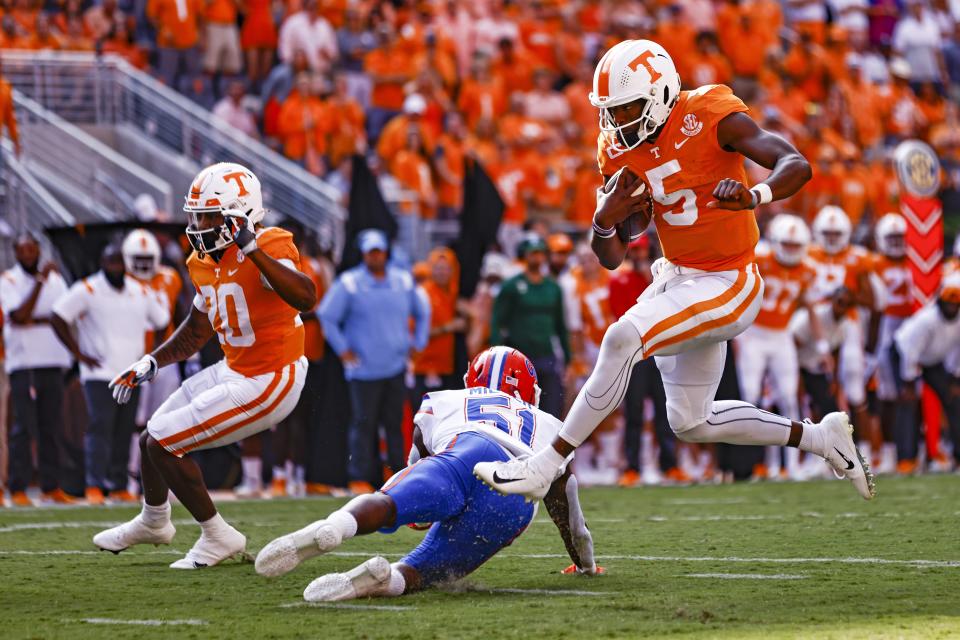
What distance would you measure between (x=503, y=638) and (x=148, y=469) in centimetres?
286

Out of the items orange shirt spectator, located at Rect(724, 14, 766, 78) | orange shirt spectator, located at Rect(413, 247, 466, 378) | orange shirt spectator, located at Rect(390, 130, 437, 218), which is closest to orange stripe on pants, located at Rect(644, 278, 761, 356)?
orange shirt spectator, located at Rect(413, 247, 466, 378)

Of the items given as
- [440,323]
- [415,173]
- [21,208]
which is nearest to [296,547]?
[440,323]

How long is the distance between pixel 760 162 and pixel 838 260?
803cm

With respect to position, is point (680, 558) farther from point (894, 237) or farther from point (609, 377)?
point (894, 237)

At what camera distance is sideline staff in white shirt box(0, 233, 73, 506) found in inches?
456

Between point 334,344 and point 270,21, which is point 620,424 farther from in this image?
point 270,21

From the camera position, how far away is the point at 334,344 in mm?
12109

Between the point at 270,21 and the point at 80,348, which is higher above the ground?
the point at 270,21

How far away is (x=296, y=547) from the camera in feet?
17.7

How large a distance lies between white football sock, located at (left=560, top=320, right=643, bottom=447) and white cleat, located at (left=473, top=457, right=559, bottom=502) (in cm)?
31

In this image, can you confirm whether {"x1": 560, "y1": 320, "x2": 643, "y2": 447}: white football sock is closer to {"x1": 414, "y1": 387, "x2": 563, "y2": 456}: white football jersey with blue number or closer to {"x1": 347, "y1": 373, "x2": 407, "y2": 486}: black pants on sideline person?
{"x1": 414, "y1": 387, "x2": 563, "y2": 456}: white football jersey with blue number

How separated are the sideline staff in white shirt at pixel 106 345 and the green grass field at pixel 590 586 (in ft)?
5.97

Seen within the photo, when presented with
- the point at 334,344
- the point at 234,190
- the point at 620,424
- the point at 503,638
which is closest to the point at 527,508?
A: the point at 503,638

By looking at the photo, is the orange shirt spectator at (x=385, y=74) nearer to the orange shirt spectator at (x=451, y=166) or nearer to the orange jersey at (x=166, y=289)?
the orange shirt spectator at (x=451, y=166)
